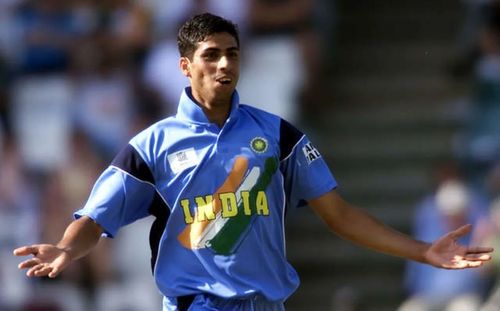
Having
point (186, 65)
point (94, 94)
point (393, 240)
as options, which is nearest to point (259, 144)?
point (186, 65)

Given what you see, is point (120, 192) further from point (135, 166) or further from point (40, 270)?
point (40, 270)

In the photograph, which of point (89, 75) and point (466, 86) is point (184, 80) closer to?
point (89, 75)

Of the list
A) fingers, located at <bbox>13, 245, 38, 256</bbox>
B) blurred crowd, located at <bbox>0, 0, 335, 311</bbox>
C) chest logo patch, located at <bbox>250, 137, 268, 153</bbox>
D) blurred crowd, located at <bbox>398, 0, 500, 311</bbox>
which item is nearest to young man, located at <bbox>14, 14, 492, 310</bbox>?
chest logo patch, located at <bbox>250, 137, 268, 153</bbox>

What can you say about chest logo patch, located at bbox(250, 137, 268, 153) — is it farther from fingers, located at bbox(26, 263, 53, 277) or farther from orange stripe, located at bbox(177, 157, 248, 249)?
fingers, located at bbox(26, 263, 53, 277)

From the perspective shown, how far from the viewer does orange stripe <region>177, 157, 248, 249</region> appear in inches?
255

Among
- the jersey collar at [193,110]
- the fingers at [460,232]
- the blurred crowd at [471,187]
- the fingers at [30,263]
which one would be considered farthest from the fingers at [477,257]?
the blurred crowd at [471,187]

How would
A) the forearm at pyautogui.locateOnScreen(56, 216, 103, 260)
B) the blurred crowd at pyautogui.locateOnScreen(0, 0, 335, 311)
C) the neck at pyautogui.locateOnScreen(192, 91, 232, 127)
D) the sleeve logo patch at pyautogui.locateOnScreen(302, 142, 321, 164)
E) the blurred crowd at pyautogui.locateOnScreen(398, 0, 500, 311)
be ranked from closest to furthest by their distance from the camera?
the forearm at pyautogui.locateOnScreen(56, 216, 103, 260) → the neck at pyautogui.locateOnScreen(192, 91, 232, 127) → the sleeve logo patch at pyautogui.locateOnScreen(302, 142, 321, 164) → the blurred crowd at pyautogui.locateOnScreen(398, 0, 500, 311) → the blurred crowd at pyautogui.locateOnScreen(0, 0, 335, 311)

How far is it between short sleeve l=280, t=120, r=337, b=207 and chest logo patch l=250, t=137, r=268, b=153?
0.32 ft

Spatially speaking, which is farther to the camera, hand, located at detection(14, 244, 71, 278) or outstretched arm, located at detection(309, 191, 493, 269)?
outstretched arm, located at detection(309, 191, 493, 269)

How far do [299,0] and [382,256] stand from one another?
2401 millimetres

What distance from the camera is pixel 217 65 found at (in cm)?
649

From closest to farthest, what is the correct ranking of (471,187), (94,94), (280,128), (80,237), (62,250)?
(62,250)
(80,237)
(280,128)
(471,187)
(94,94)

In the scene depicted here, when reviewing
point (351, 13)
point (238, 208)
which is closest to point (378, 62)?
point (351, 13)

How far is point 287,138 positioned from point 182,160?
0.51 metres
